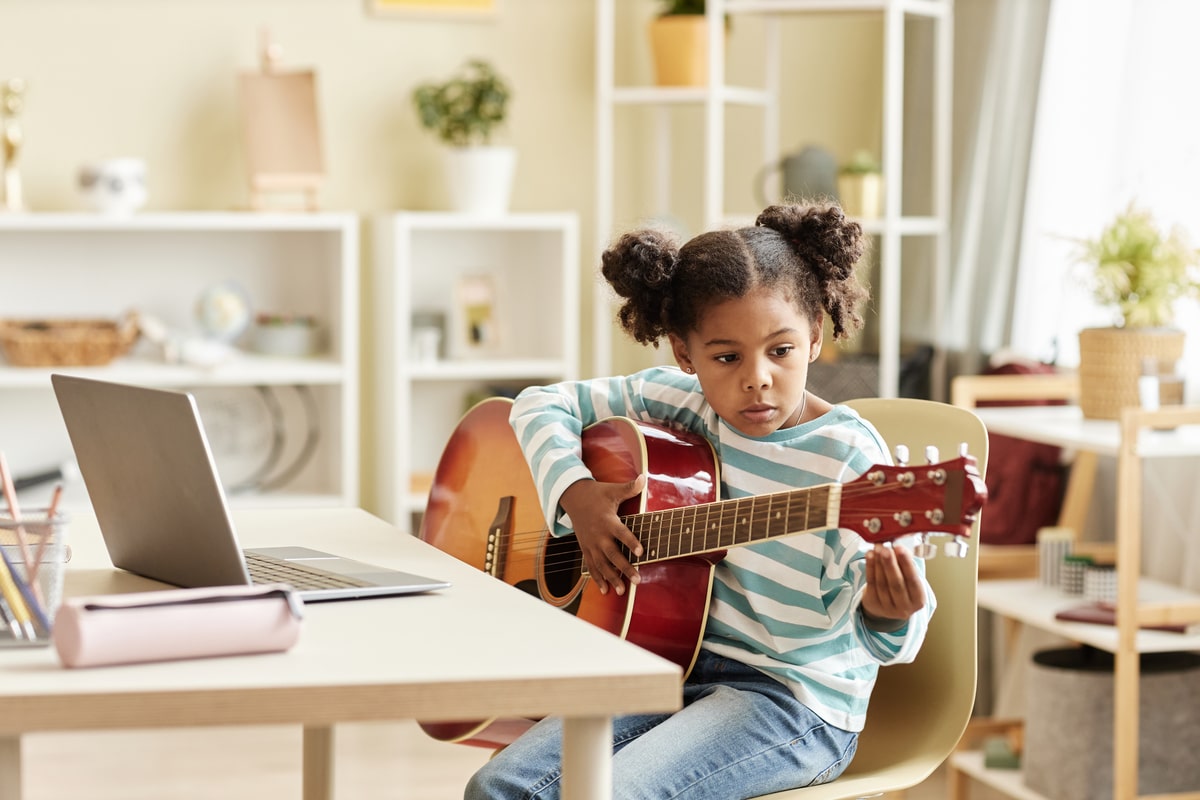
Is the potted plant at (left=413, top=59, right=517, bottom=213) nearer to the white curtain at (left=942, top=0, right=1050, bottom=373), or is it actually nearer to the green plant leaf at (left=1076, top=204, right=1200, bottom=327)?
the white curtain at (left=942, top=0, right=1050, bottom=373)

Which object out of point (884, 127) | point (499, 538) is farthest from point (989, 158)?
point (499, 538)

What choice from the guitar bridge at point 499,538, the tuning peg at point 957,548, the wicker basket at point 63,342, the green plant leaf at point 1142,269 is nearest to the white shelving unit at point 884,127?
the green plant leaf at point 1142,269

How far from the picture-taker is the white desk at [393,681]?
0.91 meters

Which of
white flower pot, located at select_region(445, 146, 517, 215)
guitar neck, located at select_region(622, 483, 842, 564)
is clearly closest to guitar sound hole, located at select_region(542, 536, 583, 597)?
guitar neck, located at select_region(622, 483, 842, 564)

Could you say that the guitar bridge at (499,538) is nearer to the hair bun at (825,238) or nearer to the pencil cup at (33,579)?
the hair bun at (825,238)

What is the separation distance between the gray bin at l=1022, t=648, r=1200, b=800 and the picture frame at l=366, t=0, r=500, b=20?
2000 mm

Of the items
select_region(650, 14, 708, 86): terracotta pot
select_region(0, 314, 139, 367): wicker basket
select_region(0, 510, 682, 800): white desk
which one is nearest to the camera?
select_region(0, 510, 682, 800): white desk

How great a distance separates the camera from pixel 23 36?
3.27 metres

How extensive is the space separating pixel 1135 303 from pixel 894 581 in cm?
134

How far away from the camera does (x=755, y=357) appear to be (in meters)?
1.48

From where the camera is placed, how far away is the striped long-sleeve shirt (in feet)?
4.70

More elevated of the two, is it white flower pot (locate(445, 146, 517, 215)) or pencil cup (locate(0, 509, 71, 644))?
white flower pot (locate(445, 146, 517, 215))

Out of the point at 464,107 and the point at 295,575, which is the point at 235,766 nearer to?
the point at 464,107

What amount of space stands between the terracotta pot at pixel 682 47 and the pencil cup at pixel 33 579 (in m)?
2.39
